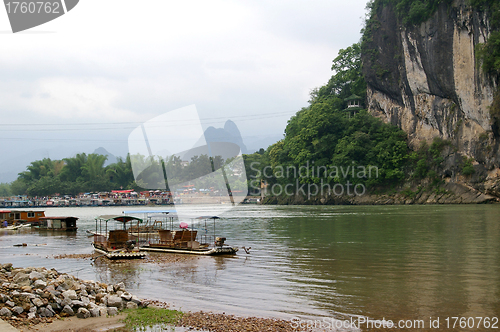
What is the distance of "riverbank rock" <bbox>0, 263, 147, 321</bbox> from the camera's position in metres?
8.87

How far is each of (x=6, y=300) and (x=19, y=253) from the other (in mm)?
16556

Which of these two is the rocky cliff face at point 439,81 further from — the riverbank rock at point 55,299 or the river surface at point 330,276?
the riverbank rock at point 55,299

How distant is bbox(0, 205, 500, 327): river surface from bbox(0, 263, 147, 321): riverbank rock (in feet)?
6.05

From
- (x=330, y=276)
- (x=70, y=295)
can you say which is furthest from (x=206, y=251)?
(x=70, y=295)

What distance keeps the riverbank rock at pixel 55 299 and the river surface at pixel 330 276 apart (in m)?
1.84

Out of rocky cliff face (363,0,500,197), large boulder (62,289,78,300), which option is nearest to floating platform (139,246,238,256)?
large boulder (62,289,78,300)

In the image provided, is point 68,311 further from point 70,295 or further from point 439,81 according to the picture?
point 439,81

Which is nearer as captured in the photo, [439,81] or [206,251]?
[206,251]

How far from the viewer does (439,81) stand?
5797cm

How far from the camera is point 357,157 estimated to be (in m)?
71.2

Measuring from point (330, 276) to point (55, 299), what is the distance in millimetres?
9116

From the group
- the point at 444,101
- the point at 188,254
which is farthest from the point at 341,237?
the point at 444,101

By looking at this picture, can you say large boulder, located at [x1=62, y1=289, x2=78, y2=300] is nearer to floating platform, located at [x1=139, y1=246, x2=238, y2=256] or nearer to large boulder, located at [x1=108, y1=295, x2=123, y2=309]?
large boulder, located at [x1=108, y1=295, x2=123, y2=309]

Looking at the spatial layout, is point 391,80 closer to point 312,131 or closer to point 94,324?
point 312,131
